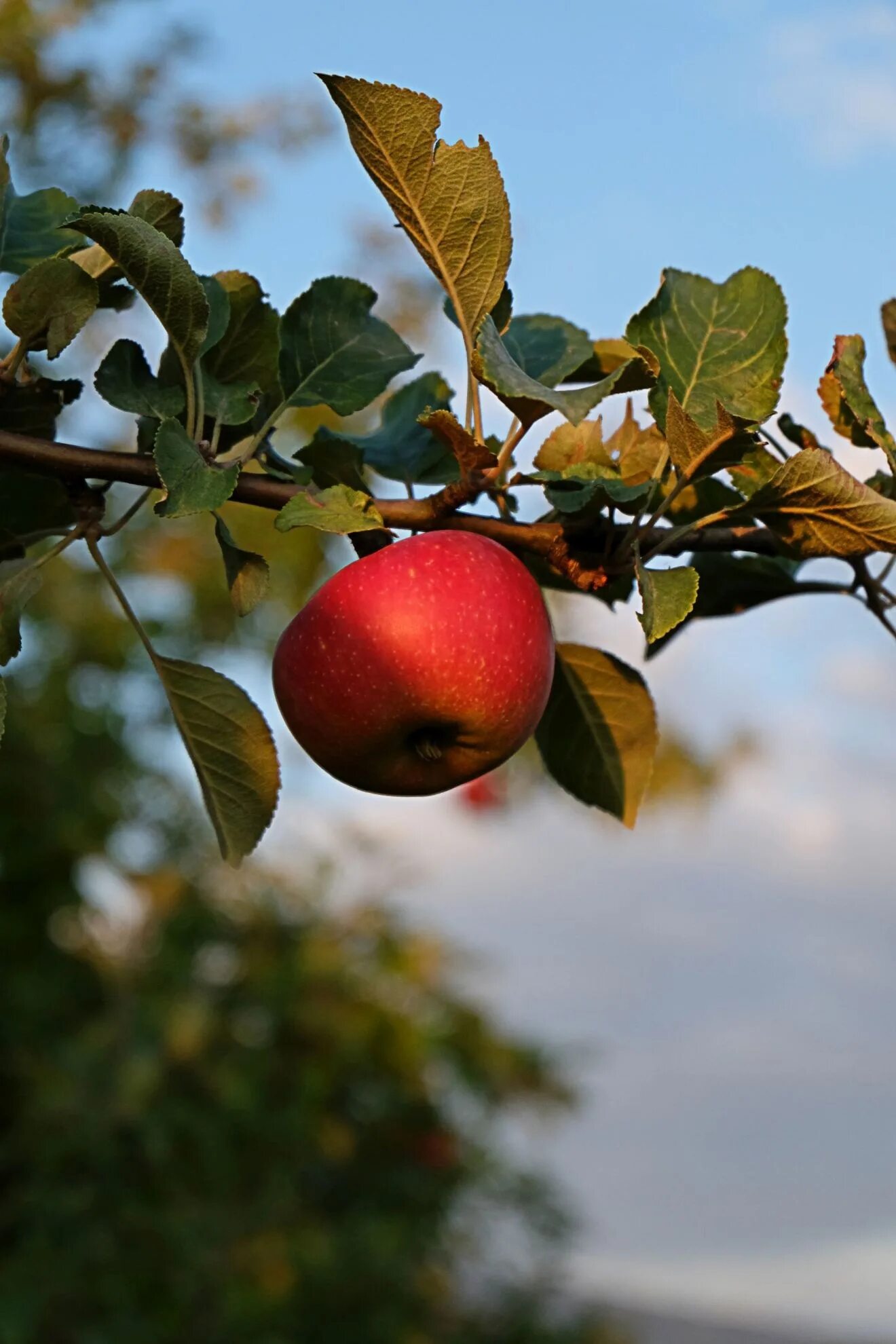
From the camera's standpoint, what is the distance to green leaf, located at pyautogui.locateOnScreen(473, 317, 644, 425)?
1.80ft

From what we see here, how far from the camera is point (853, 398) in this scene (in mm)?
598

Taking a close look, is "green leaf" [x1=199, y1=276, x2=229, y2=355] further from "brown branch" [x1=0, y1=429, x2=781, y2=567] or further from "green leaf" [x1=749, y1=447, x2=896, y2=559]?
"green leaf" [x1=749, y1=447, x2=896, y2=559]

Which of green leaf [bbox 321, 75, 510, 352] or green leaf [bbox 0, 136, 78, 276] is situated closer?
green leaf [bbox 321, 75, 510, 352]

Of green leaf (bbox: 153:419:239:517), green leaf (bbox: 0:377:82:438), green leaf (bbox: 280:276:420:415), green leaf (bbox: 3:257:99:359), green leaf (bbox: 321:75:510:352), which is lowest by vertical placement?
green leaf (bbox: 153:419:239:517)

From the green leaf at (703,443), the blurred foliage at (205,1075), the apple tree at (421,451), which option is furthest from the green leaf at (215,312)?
the blurred foliage at (205,1075)

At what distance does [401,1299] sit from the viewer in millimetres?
3207

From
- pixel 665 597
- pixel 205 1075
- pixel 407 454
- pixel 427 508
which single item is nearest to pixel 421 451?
pixel 407 454

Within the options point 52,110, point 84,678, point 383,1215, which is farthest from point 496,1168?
point 52,110

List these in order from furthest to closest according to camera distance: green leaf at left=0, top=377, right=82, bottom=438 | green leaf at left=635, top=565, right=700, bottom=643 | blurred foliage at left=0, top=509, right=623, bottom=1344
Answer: blurred foliage at left=0, top=509, right=623, bottom=1344 → green leaf at left=0, top=377, right=82, bottom=438 → green leaf at left=635, top=565, right=700, bottom=643

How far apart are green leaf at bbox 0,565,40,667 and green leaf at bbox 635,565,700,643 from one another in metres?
0.26

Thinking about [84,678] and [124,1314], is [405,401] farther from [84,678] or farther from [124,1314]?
[84,678]

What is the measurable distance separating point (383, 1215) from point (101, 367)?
317cm

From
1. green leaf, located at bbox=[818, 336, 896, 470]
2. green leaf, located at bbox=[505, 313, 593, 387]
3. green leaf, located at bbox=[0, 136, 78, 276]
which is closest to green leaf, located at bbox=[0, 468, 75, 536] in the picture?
green leaf, located at bbox=[0, 136, 78, 276]

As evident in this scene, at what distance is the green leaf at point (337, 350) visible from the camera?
679 mm
